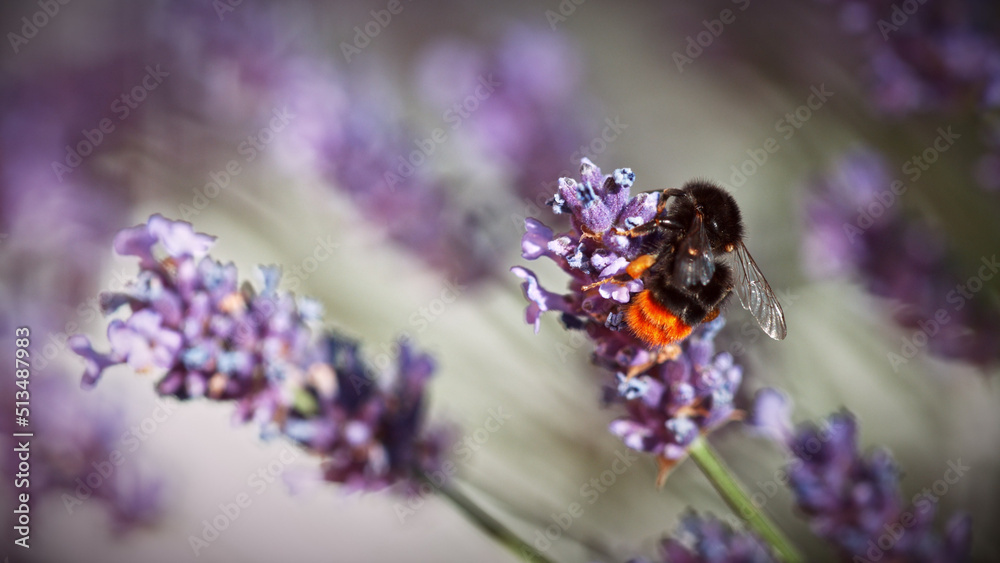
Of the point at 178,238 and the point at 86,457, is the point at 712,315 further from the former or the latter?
the point at 86,457

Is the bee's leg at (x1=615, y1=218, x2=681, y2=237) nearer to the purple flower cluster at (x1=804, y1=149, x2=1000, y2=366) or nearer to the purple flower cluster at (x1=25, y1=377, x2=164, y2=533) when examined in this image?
the purple flower cluster at (x1=804, y1=149, x2=1000, y2=366)

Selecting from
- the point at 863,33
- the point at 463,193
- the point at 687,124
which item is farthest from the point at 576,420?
the point at 863,33

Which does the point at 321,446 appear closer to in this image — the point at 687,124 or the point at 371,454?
the point at 371,454

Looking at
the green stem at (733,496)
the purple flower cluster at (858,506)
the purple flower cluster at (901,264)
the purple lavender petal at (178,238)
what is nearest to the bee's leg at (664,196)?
the green stem at (733,496)

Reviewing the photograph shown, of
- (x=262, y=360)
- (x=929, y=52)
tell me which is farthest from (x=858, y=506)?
(x=262, y=360)

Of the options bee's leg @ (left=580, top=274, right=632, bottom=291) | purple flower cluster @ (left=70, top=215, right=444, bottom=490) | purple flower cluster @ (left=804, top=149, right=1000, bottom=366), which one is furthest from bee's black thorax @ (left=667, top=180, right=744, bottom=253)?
purple flower cluster @ (left=804, top=149, right=1000, bottom=366)

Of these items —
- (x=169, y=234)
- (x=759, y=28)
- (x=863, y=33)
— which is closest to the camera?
(x=169, y=234)
